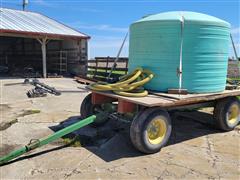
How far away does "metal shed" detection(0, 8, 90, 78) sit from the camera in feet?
60.9

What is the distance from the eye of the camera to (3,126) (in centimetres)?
641

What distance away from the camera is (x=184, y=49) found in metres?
5.58

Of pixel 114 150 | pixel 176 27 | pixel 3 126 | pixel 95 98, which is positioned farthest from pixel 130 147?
pixel 3 126

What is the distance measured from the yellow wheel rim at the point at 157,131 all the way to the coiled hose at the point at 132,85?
0.56 metres

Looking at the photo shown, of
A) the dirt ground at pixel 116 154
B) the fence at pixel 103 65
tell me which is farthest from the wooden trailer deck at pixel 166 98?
the fence at pixel 103 65

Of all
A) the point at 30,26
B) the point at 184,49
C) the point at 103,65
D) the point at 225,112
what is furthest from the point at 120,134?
the point at 30,26

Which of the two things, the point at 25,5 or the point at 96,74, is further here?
the point at 25,5

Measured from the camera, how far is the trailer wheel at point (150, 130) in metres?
4.80

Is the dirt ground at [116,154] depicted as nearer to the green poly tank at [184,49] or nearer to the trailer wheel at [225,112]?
the trailer wheel at [225,112]

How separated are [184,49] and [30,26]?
1579 cm

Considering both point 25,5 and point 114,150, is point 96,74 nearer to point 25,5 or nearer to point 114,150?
point 114,150

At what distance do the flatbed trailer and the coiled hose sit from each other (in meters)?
0.11

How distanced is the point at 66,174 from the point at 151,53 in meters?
2.91

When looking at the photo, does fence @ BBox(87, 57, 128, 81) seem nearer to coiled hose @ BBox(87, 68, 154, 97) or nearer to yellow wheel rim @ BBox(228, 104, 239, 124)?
yellow wheel rim @ BBox(228, 104, 239, 124)
